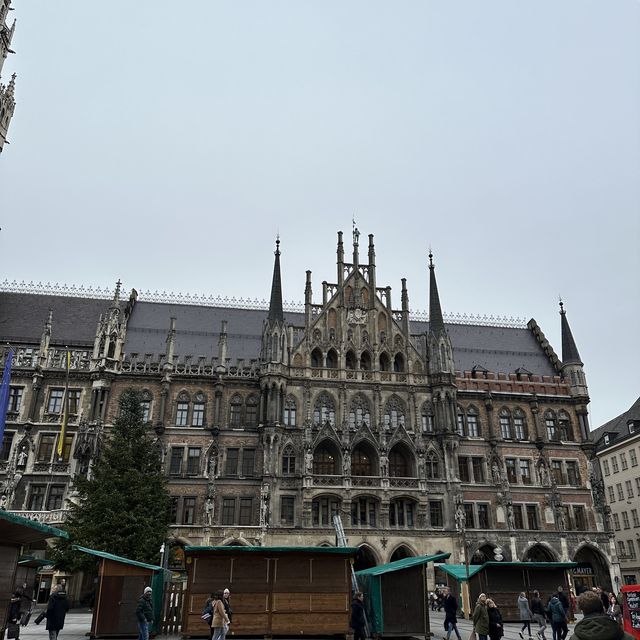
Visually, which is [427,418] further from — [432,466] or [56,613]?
[56,613]

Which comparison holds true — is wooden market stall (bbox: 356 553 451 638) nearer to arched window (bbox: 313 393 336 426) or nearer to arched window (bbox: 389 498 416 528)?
arched window (bbox: 389 498 416 528)

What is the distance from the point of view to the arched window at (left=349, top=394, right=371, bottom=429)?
46094mm

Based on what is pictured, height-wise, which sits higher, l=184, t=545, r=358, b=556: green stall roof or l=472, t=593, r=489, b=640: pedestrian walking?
l=184, t=545, r=358, b=556: green stall roof

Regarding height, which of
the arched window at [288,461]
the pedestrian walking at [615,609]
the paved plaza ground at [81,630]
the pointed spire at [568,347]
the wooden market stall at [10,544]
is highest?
the pointed spire at [568,347]

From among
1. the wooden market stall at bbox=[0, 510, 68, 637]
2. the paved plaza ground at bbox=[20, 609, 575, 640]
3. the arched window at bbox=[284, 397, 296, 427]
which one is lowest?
the paved plaza ground at bbox=[20, 609, 575, 640]

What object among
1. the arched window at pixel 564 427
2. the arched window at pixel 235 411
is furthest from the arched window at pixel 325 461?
the arched window at pixel 564 427

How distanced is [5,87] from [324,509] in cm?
4945

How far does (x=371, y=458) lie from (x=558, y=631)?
26.4 meters

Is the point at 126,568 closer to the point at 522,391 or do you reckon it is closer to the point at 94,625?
the point at 94,625

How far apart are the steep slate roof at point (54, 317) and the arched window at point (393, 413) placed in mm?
23845

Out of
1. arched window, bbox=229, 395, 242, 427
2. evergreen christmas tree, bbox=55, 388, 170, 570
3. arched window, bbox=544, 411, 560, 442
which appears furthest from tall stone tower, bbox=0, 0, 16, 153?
arched window, bbox=544, 411, 560, 442

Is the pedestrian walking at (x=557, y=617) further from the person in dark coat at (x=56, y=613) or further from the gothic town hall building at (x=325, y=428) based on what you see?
the gothic town hall building at (x=325, y=428)

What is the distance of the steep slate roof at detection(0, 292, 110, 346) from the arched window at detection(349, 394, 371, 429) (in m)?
21.2

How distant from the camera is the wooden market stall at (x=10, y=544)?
1282 cm
